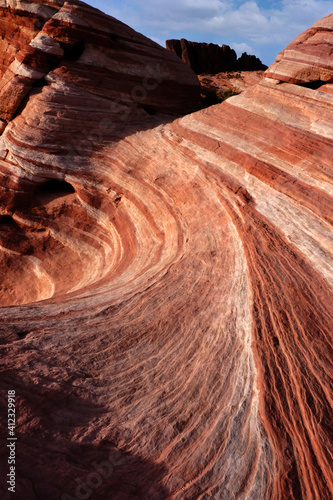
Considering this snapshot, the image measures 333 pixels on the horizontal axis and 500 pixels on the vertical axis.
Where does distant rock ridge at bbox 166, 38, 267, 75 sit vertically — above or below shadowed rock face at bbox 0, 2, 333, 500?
above

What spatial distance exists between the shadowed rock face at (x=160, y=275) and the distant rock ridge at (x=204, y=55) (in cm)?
2051

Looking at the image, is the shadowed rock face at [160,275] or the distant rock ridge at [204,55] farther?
the distant rock ridge at [204,55]

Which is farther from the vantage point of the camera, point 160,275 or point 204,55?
point 204,55

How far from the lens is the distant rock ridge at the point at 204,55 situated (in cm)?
3309

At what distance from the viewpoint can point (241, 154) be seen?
1002 cm

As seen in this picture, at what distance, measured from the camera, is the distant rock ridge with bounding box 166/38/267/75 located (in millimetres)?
33094

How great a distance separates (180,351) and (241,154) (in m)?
6.16

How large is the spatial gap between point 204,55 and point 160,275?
1257 inches

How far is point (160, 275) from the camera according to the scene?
7.88 m

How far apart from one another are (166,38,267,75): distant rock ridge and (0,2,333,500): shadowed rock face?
20.5 meters

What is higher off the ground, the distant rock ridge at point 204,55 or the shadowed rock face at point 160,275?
the distant rock ridge at point 204,55

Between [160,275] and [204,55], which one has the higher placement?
[204,55]

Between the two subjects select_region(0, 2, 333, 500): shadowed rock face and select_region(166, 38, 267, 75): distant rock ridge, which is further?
select_region(166, 38, 267, 75): distant rock ridge

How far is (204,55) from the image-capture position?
3369 cm
